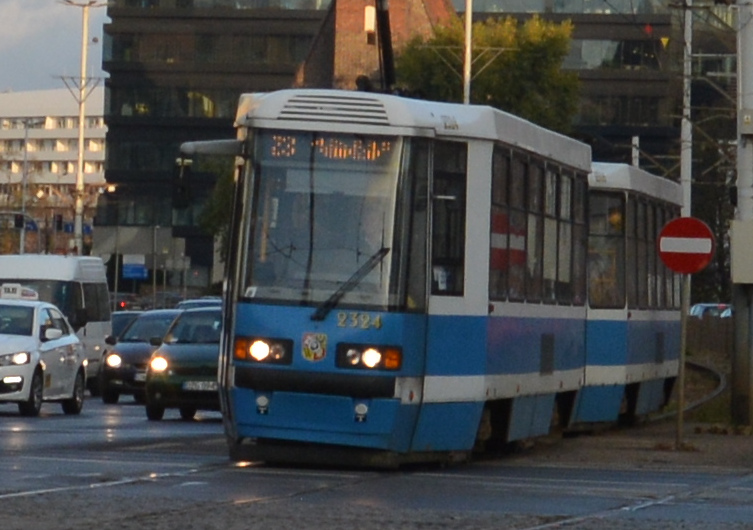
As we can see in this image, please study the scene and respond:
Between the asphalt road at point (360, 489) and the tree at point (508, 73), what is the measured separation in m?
53.9

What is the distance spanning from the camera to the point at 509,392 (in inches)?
699

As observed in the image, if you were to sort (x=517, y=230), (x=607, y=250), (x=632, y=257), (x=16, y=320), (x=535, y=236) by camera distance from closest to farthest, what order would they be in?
(x=517, y=230) → (x=535, y=236) → (x=607, y=250) → (x=632, y=257) → (x=16, y=320)

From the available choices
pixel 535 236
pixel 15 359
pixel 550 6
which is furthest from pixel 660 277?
pixel 550 6

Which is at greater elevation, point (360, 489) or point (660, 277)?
point (660, 277)

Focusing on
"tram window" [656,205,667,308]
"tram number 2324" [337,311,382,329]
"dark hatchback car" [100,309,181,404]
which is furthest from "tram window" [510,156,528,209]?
"dark hatchback car" [100,309,181,404]

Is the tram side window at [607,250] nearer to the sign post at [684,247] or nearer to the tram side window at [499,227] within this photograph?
the sign post at [684,247]

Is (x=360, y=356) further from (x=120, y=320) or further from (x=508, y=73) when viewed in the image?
(x=508, y=73)

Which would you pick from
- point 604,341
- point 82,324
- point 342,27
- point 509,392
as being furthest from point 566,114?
point 509,392

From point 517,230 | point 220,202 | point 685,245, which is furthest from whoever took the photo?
point 220,202

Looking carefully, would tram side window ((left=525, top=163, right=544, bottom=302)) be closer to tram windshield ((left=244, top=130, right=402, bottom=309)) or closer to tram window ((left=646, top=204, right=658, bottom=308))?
tram windshield ((left=244, top=130, right=402, bottom=309))

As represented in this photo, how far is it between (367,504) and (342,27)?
3086 inches

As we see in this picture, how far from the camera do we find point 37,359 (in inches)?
1094

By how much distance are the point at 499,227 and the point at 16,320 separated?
1285 cm

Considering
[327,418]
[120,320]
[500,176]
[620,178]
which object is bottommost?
[327,418]
